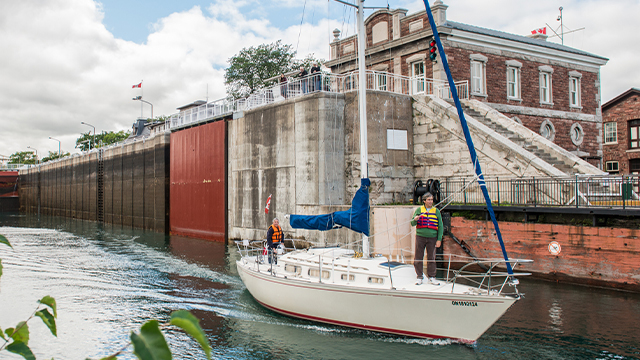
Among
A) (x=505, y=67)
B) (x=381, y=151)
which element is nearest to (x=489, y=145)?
(x=381, y=151)

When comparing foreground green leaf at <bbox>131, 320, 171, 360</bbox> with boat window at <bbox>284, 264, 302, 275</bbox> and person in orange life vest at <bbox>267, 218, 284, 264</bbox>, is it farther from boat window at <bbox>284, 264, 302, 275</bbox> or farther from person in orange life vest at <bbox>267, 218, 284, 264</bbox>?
person in orange life vest at <bbox>267, 218, 284, 264</bbox>

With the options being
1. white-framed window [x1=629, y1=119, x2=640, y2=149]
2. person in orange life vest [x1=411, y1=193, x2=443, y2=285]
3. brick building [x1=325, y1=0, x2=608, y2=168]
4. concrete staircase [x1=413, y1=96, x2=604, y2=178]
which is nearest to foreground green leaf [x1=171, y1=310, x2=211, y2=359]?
person in orange life vest [x1=411, y1=193, x2=443, y2=285]

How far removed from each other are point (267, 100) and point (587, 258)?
1713 centimetres

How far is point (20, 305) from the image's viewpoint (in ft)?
44.1

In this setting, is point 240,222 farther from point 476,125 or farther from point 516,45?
point 516,45

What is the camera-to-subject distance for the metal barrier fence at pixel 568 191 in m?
14.9

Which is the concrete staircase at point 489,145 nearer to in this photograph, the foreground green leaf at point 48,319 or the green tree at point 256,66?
the foreground green leaf at point 48,319

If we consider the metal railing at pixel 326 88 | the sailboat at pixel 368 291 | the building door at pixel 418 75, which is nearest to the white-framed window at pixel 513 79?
the metal railing at pixel 326 88

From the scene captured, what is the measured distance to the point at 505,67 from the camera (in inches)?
1098

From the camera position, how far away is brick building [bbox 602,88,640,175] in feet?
120

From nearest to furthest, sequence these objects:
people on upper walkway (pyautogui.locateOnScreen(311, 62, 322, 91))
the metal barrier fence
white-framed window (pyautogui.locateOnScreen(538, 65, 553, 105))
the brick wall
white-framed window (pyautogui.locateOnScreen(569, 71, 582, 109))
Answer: the brick wall → the metal barrier fence → people on upper walkway (pyautogui.locateOnScreen(311, 62, 322, 91)) → white-framed window (pyautogui.locateOnScreen(538, 65, 553, 105)) → white-framed window (pyautogui.locateOnScreen(569, 71, 582, 109))

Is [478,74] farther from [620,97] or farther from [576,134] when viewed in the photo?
[620,97]

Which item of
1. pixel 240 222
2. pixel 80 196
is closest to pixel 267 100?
pixel 240 222

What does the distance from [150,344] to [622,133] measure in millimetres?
43305
